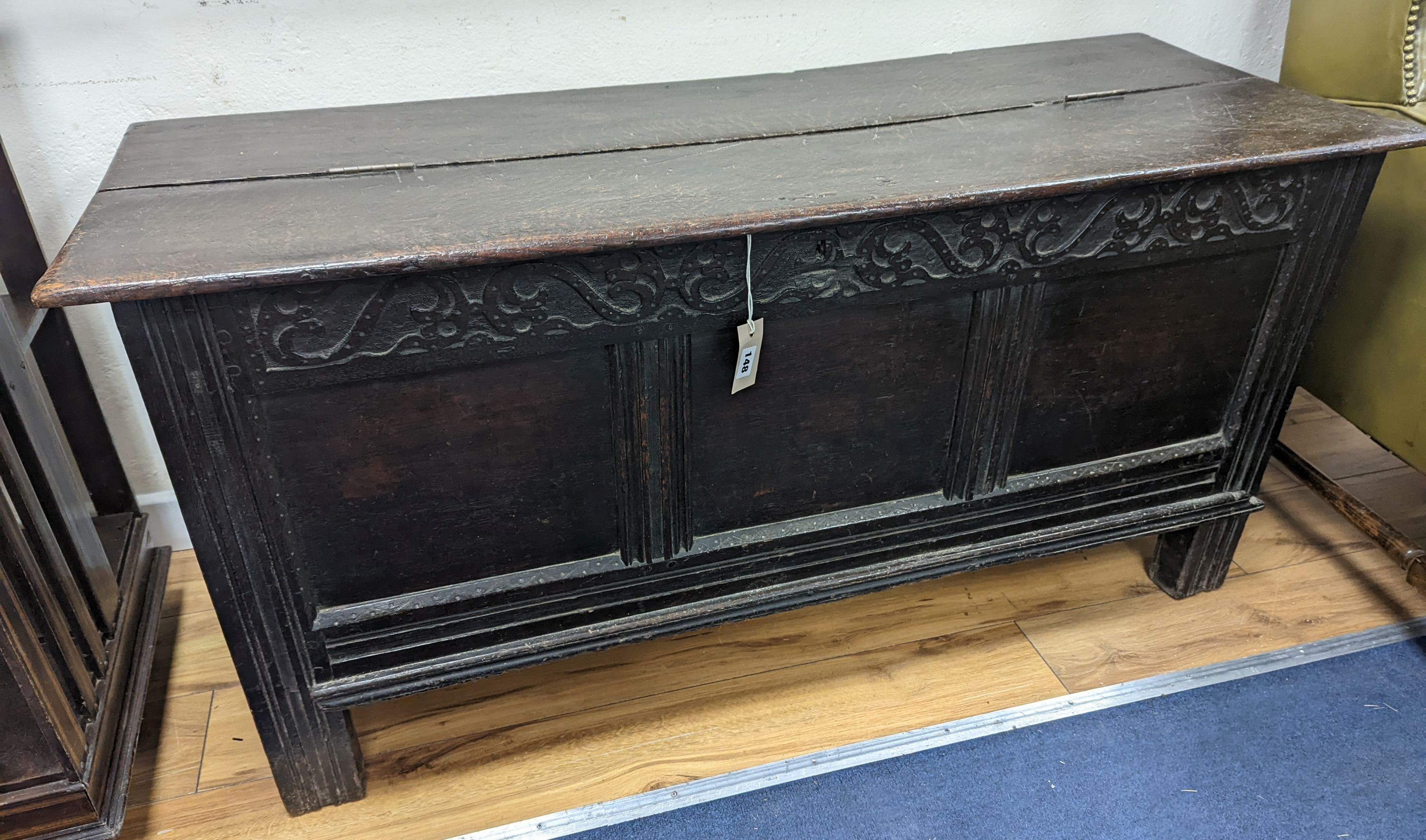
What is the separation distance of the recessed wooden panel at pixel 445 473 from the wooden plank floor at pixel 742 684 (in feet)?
1.14

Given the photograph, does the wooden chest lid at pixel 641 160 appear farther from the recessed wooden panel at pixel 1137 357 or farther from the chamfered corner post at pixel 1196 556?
the chamfered corner post at pixel 1196 556

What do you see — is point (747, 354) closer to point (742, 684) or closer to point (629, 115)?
point (629, 115)

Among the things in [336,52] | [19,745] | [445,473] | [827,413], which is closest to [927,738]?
[827,413]

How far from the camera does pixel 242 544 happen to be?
1.10 m

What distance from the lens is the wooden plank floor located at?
1370mm

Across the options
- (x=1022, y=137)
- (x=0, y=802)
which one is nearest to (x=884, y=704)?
(x=1022, y=137)

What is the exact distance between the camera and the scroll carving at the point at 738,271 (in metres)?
1.01

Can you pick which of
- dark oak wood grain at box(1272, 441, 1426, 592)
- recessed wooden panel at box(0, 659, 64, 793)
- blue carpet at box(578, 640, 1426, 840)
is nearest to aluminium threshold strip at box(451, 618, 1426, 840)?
blue carpet at box(578, 640, 1426, 840)

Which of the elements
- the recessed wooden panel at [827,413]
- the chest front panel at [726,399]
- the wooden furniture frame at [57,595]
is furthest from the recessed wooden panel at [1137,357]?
the wooden furniture frame at [57,595]

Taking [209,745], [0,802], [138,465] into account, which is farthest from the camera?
[138,465]

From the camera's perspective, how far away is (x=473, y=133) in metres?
1.29

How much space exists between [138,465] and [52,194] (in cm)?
48

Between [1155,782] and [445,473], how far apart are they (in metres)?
1.03

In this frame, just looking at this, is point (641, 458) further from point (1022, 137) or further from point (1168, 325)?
point (1168, 325)
